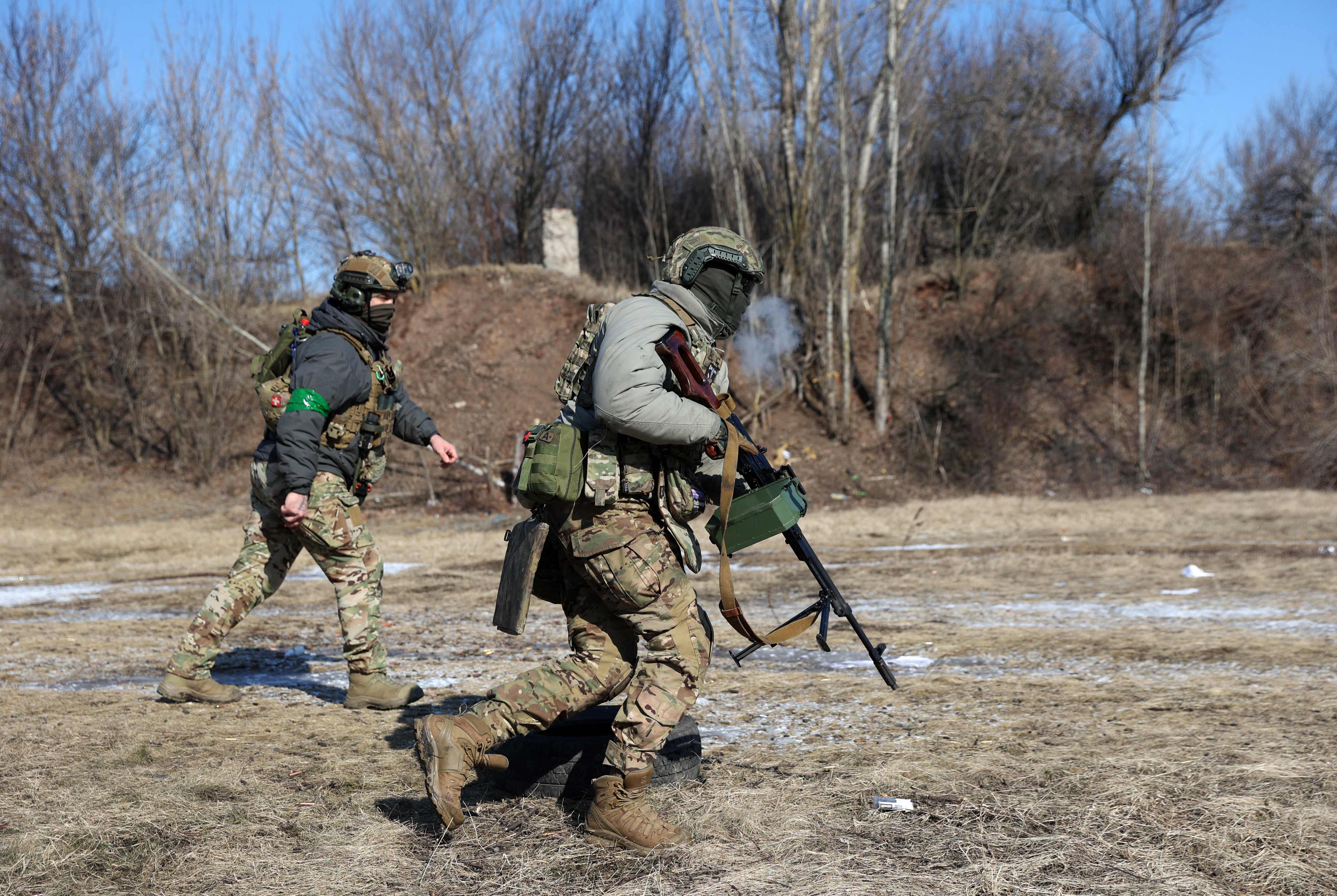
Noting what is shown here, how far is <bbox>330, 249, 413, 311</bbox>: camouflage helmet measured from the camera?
471cm

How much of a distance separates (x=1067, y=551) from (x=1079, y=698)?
5.23m

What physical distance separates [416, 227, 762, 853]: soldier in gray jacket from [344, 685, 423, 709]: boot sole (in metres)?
1.79

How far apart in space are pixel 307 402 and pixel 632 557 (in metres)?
2.09

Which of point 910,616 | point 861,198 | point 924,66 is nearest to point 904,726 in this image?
point 910,616

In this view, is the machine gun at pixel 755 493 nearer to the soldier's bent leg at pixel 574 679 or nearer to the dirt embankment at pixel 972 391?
the soldier's bent leg at pixel 574 679

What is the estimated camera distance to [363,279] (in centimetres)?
471

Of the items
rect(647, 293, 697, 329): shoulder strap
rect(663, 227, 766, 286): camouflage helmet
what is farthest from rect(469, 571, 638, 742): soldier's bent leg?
rect(663, 227, 766, 286): camouflage helmet

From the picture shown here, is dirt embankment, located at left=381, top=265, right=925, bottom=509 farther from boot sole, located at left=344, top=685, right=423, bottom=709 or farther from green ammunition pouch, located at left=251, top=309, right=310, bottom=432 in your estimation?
boot sole, located at left=344, top=685, right=423, bottom=709

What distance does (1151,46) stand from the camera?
20.6 meters

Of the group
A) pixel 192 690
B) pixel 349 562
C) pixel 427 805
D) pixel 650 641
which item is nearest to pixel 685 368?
pixel 650 641

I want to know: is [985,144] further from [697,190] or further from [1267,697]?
[1267,697]

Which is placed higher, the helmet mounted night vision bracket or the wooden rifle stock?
the helmet mounted night vision bracket

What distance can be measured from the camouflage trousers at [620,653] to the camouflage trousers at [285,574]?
1761mm

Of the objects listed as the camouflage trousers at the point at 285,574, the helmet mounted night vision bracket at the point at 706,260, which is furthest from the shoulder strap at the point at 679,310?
the camouflage trousers at the point at 285,574
